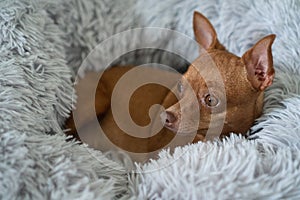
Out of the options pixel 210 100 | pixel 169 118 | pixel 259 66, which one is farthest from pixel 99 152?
pixel 259 66

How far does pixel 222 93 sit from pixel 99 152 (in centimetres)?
40

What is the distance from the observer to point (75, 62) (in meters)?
1.62

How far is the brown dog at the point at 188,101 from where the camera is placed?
1.28 m

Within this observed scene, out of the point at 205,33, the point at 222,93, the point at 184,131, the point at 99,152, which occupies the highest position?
the point at 205,33

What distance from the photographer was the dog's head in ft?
4.18

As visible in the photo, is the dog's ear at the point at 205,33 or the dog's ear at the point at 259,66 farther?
the dog's ear at the point at 205,33

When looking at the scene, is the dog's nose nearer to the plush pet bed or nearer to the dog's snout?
the dog's snout

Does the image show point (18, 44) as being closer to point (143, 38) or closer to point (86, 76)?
point (86, 76)

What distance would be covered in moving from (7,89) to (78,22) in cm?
50

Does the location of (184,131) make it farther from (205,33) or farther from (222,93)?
(205,33)

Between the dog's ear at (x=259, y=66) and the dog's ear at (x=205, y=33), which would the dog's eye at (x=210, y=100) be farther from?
the dog's ear at (x=205, y=33)

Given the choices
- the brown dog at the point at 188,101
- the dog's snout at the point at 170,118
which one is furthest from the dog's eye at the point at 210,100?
the dog's snout at the point at 170,118

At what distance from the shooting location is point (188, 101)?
4.23 feet

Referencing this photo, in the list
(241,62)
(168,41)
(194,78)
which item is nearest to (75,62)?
(168,41)
